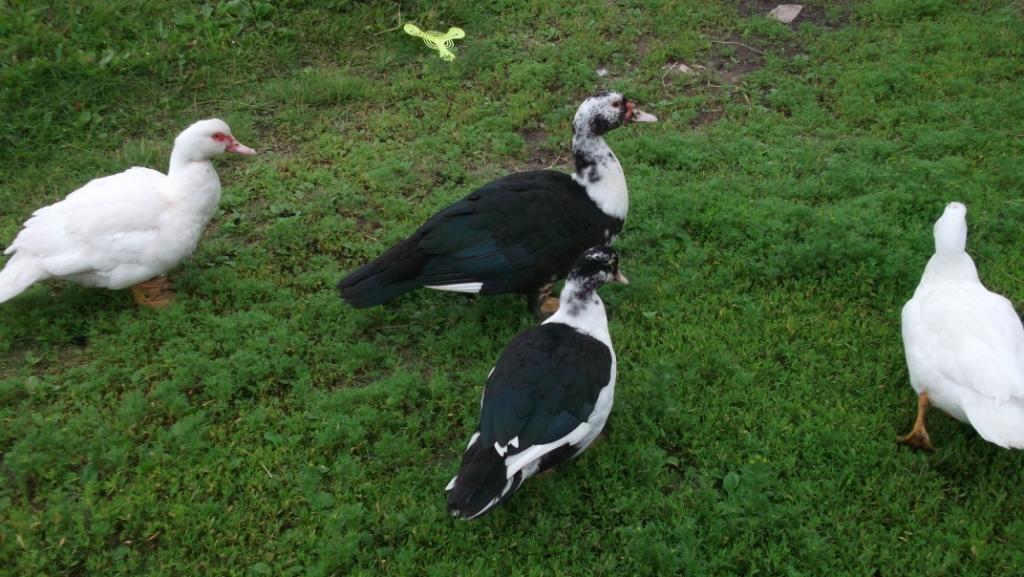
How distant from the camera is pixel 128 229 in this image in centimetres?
453

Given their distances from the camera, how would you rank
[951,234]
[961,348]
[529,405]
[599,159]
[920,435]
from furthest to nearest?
[599,159]
[951,234]
[920,435]
[961,348]
[529,405]

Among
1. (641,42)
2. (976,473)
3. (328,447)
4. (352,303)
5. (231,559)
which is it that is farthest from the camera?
(641,42)

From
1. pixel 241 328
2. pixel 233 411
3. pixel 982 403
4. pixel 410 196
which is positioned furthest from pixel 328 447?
pixel 982 403

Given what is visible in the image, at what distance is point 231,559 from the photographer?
3.36m

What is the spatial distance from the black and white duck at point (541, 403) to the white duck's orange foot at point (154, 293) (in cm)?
233

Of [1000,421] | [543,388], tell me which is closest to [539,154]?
[543,388]

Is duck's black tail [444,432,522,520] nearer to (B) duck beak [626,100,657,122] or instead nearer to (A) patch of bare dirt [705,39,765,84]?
(B) duck beak [626,100,657,122]

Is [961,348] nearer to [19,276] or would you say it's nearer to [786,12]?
[19,276]

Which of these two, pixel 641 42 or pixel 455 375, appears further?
pixel 641 42

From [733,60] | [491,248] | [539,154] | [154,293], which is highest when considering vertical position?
[491,248]

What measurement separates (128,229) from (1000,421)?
178 inches

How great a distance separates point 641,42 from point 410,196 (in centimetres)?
309

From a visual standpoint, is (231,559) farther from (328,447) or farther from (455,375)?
(455,375)

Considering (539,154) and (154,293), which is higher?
(539,154)
